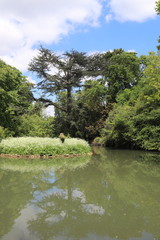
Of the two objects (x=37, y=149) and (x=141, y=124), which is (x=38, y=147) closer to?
(x=37, y=149)

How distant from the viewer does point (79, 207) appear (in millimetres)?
4816

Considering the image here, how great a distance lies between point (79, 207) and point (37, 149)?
871cm

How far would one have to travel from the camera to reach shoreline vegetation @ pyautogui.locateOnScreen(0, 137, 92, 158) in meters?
13.1

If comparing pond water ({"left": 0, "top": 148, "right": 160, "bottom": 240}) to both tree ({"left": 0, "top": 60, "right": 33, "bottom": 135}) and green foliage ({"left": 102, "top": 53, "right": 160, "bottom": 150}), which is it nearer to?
green foliage ({"left": 102, "top": 53, "right": 160, "bottom": 150})

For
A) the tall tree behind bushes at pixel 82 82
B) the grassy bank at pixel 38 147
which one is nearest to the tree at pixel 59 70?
the tall tree behind bushes at pixel 82 82

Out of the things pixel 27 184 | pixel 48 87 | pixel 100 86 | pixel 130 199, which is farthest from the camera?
pixel 100 86

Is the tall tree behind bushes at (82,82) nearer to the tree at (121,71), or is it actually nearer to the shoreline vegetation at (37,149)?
the tree at (121,71)

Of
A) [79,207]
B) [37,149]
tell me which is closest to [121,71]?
[37,149]

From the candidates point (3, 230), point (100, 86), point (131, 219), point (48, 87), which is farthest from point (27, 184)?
point (100, 86)

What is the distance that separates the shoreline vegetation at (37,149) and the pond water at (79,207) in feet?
16.4

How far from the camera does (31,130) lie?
2041cm

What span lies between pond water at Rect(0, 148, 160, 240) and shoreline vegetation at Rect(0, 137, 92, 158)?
16.4 feet

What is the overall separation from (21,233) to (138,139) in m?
15.5

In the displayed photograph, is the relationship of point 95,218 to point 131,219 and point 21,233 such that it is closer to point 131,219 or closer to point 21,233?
point 131,219
